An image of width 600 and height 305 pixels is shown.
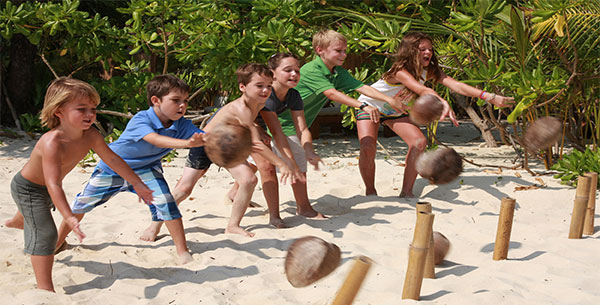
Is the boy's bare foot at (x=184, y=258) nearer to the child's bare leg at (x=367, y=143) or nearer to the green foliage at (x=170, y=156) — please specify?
the child's bare leg at (x=367, y=143)

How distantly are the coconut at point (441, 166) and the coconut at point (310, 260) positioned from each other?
130 cm

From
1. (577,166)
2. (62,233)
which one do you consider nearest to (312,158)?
(62,233)

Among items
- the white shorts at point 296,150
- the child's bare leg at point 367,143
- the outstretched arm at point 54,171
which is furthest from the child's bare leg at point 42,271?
the child's bare leg at point 367,143

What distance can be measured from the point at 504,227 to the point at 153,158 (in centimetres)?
225

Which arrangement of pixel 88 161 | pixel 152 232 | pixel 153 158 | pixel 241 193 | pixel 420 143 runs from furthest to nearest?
pixel 88 161 < pixel 420 143 < pixel 241 193 < pixel 152 232 < pixel 153 158

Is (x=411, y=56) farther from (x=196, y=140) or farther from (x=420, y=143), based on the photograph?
(x=196, y=140)

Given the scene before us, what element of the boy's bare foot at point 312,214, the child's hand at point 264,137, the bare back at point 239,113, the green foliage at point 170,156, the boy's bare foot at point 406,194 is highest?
the bare back at point 239,113

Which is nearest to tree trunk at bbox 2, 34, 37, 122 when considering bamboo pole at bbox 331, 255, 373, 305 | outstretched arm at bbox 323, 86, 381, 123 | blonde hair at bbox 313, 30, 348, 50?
blonde hair at bbox 313, 30, 348, 50

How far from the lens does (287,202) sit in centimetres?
516

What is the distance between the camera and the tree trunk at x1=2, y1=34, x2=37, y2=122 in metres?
8.88

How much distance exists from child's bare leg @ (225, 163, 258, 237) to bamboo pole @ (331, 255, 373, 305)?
1841 mm

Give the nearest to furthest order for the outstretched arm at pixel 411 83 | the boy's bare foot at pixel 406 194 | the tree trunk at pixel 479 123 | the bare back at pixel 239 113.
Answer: the bare back at pixel 239 113 → the outstretched arm at pixel 411 83 → the boy's bare foot at pixel 406 194 → the tree trunk at pixel 479 123

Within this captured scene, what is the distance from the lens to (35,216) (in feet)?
9.97

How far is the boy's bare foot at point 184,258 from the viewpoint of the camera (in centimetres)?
351
